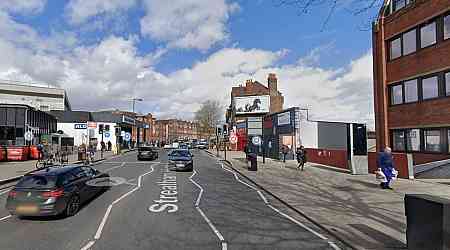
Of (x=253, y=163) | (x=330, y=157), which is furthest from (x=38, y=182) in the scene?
(x=330, y=157)

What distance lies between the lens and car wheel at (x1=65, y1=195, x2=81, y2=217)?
10742 mm

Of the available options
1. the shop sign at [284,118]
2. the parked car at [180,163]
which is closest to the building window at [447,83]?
the parked car at [180,163]

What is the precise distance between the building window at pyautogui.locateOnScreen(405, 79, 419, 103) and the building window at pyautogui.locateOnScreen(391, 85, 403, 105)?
617mm

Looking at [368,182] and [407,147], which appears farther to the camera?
[407,147]

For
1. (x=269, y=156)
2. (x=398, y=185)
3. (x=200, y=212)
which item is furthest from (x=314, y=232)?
(x=269, y=156)

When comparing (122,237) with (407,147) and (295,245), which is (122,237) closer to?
(295,245)

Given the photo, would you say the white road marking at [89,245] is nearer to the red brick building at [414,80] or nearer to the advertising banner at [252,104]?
the red brick building at [414,80]

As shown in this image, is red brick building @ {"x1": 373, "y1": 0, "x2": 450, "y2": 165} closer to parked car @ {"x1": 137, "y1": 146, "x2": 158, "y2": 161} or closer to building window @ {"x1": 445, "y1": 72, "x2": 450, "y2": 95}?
building window @ {"x1": 445, "y1": 72, "x2": 450, "y2": 95}

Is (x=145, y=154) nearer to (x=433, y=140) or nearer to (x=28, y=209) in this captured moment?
(x=433, y=140)

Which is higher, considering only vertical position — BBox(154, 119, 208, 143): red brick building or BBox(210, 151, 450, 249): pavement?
BBox(154, 119, 208, 143): red brick building

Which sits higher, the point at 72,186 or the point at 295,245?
the point at 72,186

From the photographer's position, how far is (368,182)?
17969 millimetres

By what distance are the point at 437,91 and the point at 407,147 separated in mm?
4187

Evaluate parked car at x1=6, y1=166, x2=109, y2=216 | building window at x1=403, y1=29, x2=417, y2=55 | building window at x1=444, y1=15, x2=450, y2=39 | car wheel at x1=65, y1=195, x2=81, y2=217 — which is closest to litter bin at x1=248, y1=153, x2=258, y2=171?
building window at x1=403, y1=29, x2=417, y2=55
